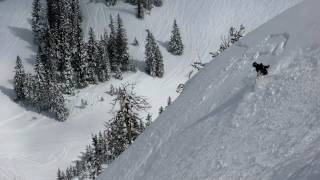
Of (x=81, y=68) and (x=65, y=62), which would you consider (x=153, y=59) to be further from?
(x=65, y=62)

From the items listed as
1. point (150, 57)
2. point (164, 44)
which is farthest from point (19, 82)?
point (164, 44)

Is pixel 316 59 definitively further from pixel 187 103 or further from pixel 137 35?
pixel 137 35

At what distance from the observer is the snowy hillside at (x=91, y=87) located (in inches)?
3322

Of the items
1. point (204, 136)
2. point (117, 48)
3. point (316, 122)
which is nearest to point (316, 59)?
point (316, 122)

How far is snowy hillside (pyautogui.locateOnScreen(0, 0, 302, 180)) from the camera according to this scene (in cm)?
8438

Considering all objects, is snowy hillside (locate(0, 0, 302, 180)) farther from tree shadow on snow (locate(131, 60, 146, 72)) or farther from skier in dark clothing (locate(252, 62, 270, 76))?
skier in dark clothing (locate(252, 62, 270, 76))

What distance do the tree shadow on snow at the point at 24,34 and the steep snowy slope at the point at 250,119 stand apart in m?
102

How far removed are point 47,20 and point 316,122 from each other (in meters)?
109

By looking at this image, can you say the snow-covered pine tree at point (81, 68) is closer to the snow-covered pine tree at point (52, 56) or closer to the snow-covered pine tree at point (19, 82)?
the snow-covered pine tree at point (52, 56)

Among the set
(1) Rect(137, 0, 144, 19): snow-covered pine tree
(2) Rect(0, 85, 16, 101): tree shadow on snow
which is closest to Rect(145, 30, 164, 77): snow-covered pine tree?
(1) Rect(137, 0, 144, 19): snow-covered pine tree

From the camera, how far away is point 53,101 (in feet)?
312


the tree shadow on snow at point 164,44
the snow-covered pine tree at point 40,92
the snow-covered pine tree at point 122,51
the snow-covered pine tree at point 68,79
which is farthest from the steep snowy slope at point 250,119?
the tree shadow on snow at point 164,44

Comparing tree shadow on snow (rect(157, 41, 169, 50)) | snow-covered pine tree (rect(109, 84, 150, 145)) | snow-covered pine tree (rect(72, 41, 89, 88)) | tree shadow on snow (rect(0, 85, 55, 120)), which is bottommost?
tree shadow on snow (rect(0, 85, 55, 120))

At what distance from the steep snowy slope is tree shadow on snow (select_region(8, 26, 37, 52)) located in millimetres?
101621
